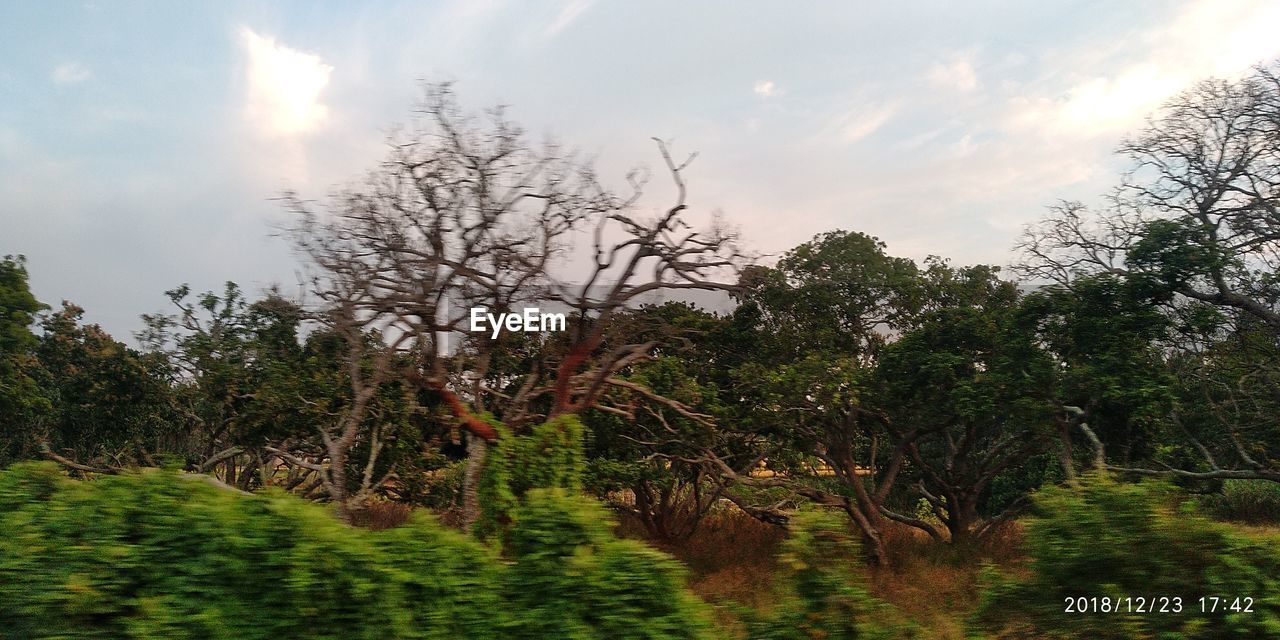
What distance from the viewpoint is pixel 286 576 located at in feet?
10.8

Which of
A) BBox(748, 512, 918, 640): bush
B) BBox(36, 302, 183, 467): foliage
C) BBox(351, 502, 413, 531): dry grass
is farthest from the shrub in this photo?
BBox(36, 302, 183, 467): foliage

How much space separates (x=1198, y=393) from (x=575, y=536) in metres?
13.9

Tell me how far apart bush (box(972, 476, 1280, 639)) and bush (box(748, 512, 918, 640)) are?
72 cm

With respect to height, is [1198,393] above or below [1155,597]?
above

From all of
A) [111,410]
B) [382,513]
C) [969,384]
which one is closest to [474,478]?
[969,384]

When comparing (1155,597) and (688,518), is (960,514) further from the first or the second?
(1155,597)

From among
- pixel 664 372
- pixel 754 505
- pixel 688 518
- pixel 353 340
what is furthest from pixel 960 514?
pixel 353 340

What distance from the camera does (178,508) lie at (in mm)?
3424

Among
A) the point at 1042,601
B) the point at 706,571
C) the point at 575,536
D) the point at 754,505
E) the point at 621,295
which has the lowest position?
the point at 706,571

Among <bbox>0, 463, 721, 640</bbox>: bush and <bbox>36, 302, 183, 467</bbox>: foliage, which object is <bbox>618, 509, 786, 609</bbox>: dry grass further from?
<bbox>36, 302, 183, 467</bbox>: foliage

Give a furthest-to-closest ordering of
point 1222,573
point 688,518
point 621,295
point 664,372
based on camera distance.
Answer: point 688,518
point 664,372
point 621,295
point 1222,573

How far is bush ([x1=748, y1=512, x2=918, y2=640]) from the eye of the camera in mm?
3514

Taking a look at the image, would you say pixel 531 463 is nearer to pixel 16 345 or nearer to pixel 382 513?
pixel 382 513

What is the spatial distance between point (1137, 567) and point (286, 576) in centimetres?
388
